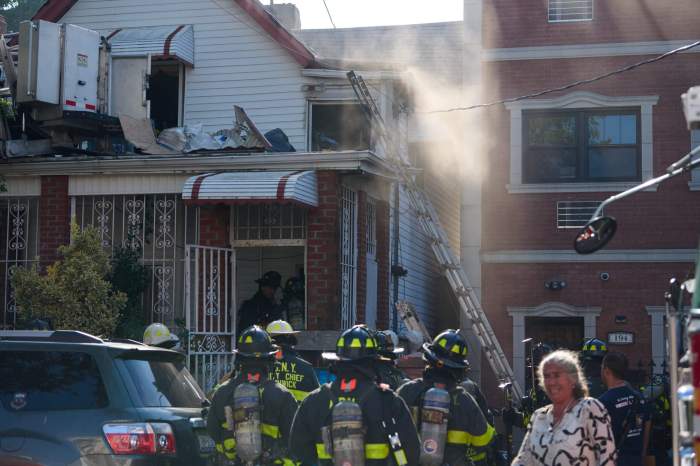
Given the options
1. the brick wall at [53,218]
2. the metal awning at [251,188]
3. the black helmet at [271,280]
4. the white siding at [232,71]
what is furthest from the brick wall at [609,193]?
the brick wall at [53,218]

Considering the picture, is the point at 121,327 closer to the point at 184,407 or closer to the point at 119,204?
the point at 119,204

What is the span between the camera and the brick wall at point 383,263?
16.5m

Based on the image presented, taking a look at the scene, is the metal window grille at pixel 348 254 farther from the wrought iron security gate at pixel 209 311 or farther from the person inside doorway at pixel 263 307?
the wrought iron security gate at pixel 209 311

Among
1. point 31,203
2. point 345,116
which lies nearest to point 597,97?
point 345,116

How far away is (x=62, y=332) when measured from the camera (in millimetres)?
7996

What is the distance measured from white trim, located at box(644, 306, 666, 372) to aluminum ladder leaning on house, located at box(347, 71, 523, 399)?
2.64m

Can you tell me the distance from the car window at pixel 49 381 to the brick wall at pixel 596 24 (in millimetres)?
11261

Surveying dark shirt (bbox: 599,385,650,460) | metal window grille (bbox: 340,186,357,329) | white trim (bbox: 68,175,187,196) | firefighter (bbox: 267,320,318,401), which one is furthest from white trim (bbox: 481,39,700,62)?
dark shirt (bbox: 599,385,650,460)

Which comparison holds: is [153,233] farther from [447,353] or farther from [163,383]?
[447,353]

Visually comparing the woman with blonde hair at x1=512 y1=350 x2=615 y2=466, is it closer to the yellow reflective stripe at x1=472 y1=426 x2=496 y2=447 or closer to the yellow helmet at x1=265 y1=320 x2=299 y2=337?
the yellow reflective stripe at x1=472 y1=426 x2=496 y2=447

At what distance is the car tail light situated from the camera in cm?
727

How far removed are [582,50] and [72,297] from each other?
29.1ft

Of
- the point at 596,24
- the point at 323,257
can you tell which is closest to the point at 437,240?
the point at 323,257

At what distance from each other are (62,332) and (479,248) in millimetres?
10197
